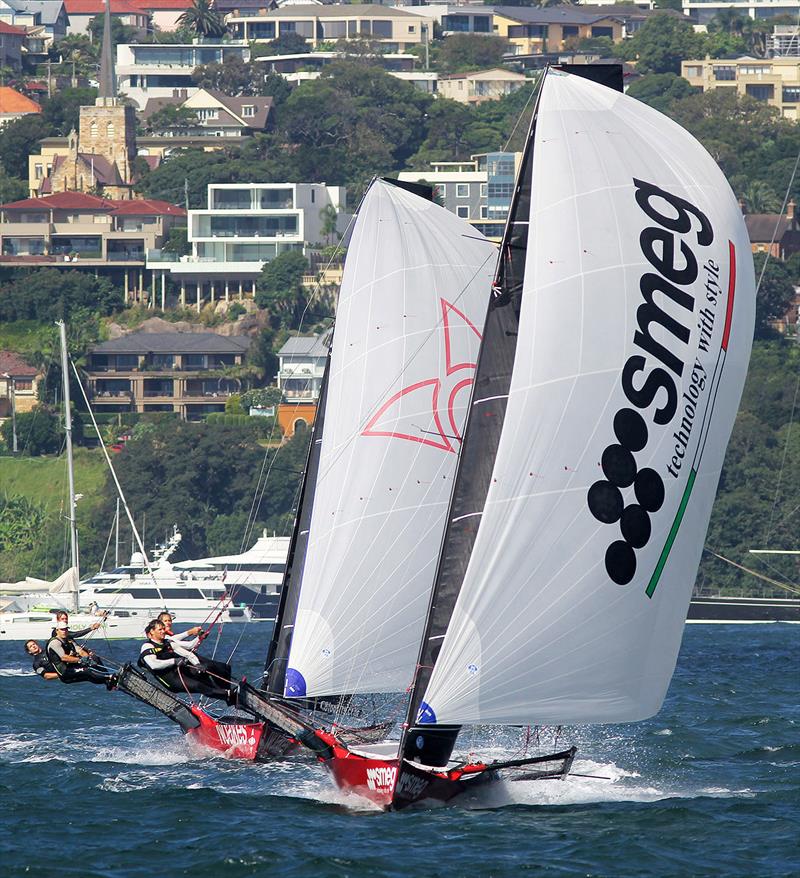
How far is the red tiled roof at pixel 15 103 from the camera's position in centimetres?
15438

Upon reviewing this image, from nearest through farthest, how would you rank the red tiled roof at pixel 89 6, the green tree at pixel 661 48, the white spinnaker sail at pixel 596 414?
1. the white spinnaker sail at pixel 596 414
2. the green tree at pixel 661 48
3. the red tiled roof at pixel 89 6

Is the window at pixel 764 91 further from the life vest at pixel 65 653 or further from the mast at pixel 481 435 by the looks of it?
the mast at pixel 481 435

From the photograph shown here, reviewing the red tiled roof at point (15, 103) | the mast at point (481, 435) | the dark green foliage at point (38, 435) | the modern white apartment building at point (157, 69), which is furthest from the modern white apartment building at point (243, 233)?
the mast at point (481, 435)

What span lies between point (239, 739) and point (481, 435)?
6.56m

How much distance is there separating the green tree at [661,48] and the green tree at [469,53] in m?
9.82

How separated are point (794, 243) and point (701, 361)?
101044mm

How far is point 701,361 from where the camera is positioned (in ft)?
71.7

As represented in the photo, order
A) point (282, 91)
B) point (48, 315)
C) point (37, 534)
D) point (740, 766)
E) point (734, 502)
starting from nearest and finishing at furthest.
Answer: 1. point (740, 766)
2. point (734, 502)
3. point (37, 534)
4. point (48, 315)
5. point (282, 91)

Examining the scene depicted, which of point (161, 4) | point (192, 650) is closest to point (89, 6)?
point (161, 4)

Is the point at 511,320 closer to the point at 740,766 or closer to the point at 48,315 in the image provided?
the point at 740,766

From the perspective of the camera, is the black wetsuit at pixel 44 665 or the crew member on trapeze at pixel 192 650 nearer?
the crew member on trapeze at pixel 192 650

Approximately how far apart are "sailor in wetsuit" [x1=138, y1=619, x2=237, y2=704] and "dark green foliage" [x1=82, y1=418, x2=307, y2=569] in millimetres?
61229

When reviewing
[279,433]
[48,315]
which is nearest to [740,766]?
[279,433]

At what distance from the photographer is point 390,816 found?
73.6 feet
